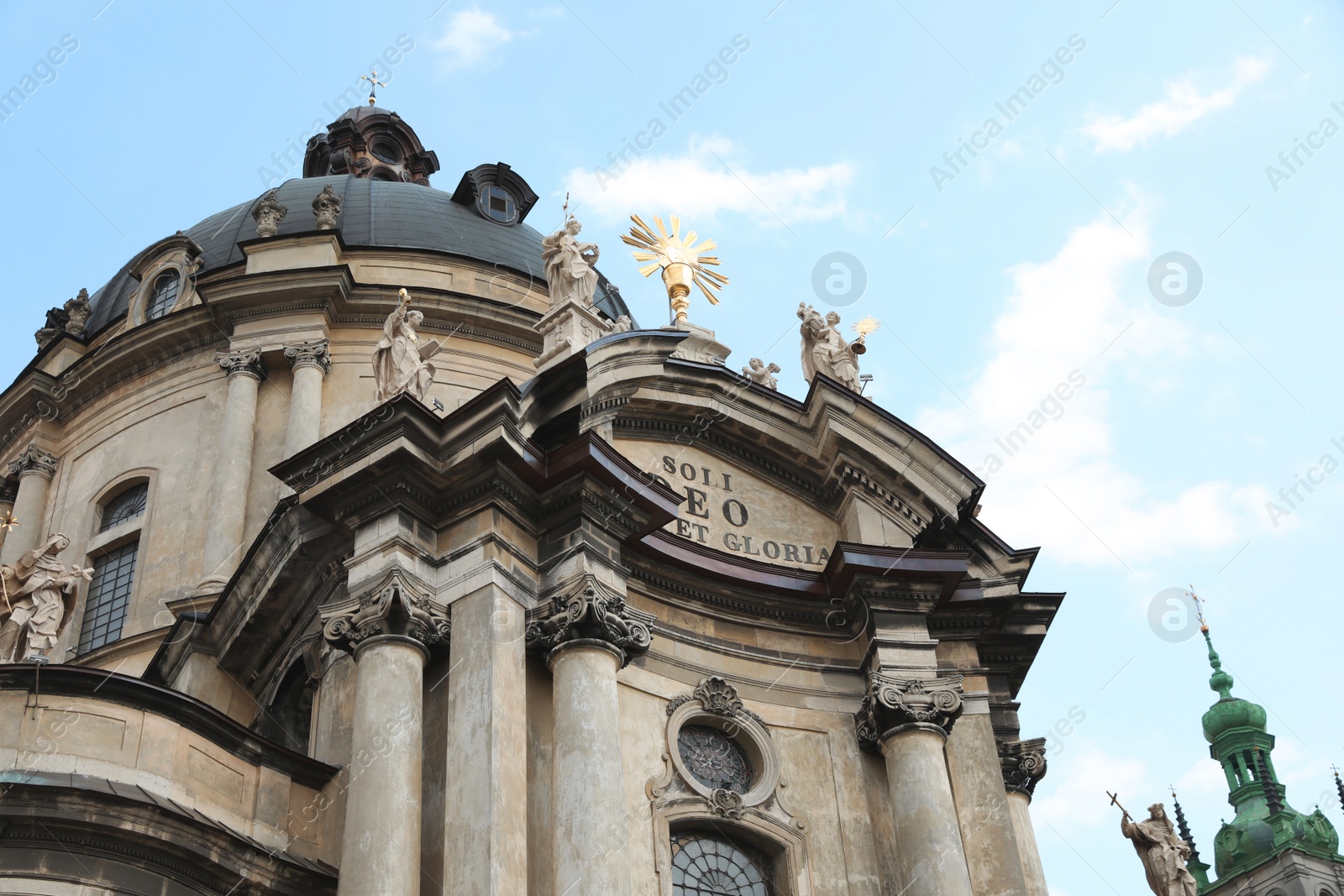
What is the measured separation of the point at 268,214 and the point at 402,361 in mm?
11857

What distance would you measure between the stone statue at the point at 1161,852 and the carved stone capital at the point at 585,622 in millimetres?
6336

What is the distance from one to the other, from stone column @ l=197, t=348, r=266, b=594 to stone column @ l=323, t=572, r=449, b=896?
25.4 feet

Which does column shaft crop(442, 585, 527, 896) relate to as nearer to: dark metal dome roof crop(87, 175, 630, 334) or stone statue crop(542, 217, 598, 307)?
stone statue crop(542, 217, 598, 307)

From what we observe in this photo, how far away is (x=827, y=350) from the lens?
2102cm

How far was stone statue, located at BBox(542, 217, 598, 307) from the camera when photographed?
1902cm

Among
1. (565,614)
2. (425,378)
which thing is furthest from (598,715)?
(425,378)

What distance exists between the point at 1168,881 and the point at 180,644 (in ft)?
39.5

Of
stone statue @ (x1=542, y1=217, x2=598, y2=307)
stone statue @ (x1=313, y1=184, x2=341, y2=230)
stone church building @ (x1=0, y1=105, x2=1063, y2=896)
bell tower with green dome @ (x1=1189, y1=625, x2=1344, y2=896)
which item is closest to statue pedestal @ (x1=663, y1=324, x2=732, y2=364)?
stone church building @ (x1=0, y1=105, x2=1063, y2=896)

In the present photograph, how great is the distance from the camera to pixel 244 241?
27.1 metres

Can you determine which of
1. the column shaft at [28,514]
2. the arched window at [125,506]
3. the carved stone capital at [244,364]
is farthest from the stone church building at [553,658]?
the column shaft at [28,514]

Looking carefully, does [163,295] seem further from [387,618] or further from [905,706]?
[905,706]

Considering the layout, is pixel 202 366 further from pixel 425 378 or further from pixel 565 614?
pixel 565 614

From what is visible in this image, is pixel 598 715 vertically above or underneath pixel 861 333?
underneath

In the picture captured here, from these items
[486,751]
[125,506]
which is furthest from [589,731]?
[125,506]
